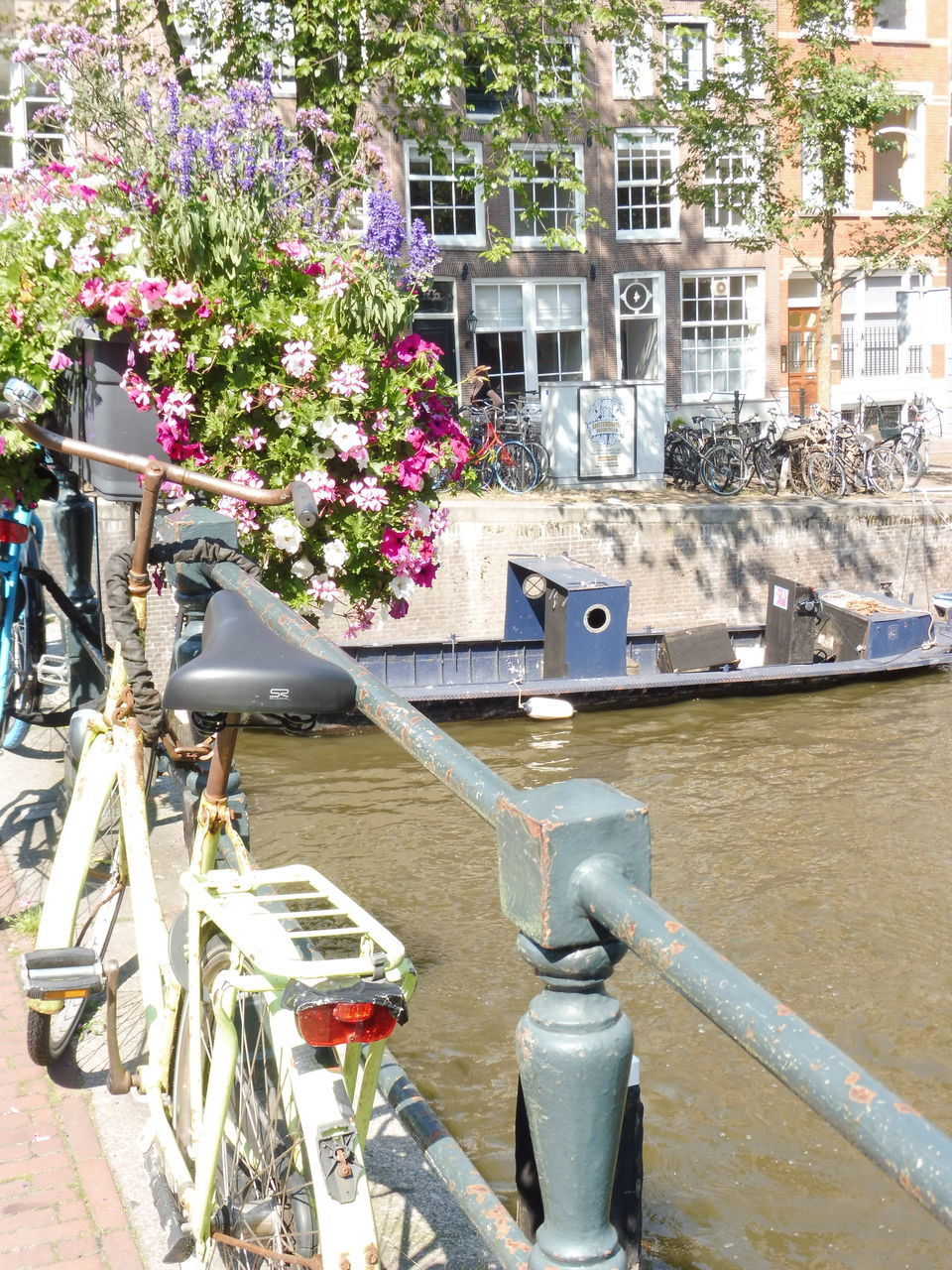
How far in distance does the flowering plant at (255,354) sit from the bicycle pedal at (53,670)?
182cm

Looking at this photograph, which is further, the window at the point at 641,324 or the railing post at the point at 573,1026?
the window at the point at 641,324

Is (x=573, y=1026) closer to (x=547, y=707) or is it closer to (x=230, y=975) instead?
(x=230, y=975)

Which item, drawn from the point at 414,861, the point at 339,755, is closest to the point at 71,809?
the point at 414,861

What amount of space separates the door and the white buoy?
1224 centimetres

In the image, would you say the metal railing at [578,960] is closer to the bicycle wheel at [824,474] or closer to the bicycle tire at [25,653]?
the bicycle tire at [25,653]

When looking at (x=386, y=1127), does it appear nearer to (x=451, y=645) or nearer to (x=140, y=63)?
(x=451, y=645)

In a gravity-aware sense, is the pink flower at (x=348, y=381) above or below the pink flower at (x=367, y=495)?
above

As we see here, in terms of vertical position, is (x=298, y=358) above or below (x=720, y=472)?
above

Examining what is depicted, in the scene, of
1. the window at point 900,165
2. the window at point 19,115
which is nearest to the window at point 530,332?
the window at point 900,165

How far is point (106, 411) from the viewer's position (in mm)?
3174

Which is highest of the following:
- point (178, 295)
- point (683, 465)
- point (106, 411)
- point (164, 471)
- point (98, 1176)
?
point (178, 295)

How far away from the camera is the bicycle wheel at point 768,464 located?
1747 cm

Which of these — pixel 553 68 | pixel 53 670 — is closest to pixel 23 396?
pixel 53 670

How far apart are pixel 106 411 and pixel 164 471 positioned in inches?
36.2
